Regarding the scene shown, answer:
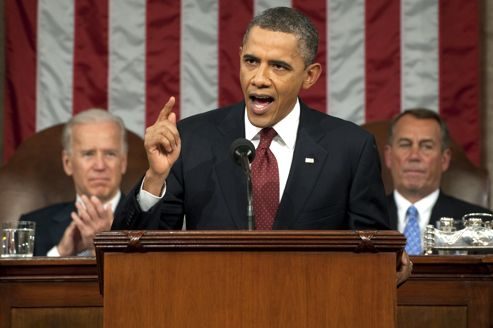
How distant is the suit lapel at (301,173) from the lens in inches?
129

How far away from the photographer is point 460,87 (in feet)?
19.8

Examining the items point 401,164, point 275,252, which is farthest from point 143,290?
point 401,164

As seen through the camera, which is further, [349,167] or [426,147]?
[426,147]

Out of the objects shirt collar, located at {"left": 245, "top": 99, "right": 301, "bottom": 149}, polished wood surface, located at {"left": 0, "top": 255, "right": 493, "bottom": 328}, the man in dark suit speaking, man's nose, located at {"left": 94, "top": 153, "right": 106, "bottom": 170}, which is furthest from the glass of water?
man's nose, located at {"left": 94, "top": 153, "right": 106, "bottom": 170}

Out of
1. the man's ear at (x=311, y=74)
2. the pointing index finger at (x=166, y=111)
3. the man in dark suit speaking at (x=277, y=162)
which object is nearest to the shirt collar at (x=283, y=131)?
the man in dark suit speaking at (x=277, y=162)

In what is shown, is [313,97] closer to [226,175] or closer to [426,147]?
[426,147]

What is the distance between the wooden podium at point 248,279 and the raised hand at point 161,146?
1.43 feet

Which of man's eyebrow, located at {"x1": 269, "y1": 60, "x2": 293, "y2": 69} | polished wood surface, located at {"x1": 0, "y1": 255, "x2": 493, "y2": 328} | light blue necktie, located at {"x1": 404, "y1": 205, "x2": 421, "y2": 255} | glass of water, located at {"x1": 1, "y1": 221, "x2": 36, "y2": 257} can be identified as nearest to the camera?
man's eyebrow, located at {"x1": 269, "y1": 60, "x2": 293, "y2": 69}

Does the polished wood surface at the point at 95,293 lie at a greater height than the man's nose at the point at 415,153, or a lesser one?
lesser

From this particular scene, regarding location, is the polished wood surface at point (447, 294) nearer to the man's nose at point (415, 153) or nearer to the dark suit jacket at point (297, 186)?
the dark suit jacket at point (297, 186)

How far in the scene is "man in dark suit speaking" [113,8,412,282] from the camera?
3.31 metres

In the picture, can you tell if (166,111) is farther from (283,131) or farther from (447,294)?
(447,294)

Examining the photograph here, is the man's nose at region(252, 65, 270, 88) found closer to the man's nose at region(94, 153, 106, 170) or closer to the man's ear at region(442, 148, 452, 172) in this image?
the man's nose at region(94, 153, 106, 170)

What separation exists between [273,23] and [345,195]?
557 mm
